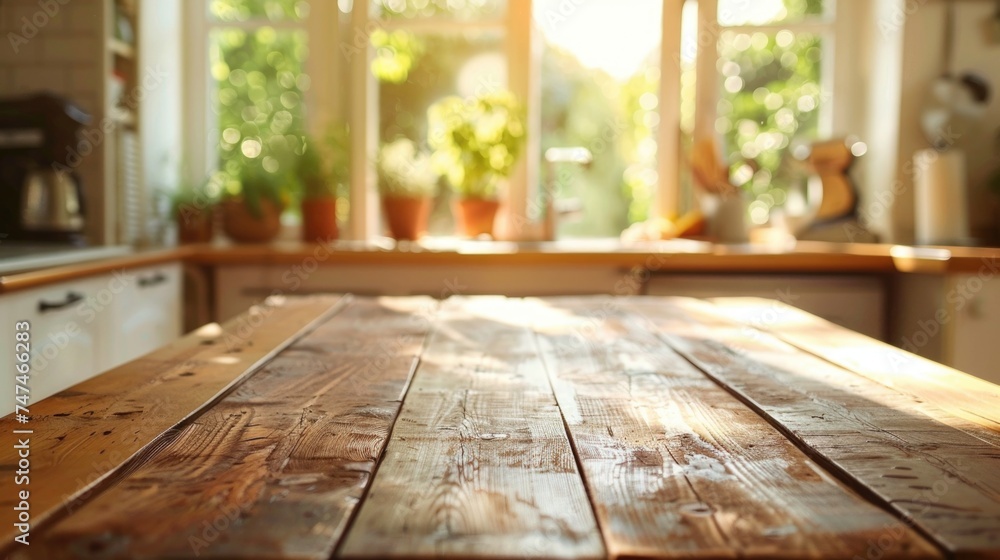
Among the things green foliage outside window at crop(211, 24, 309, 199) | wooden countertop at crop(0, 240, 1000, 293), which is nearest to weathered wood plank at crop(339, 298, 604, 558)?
wooden countertop at crop(0, 240, 1000, 293)

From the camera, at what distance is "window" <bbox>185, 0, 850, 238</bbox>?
3.79 m

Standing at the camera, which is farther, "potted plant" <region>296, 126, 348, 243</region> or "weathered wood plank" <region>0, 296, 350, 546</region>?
"potted plant" <region>296, 126, 348, 243</region>

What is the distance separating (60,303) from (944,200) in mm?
2830

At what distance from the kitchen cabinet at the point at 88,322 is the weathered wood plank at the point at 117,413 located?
755 mm

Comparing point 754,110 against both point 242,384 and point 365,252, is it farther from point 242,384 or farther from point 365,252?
point 242,384

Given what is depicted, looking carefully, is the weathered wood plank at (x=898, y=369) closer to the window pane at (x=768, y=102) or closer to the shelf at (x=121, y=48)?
the window pane at (x=768, y=102)

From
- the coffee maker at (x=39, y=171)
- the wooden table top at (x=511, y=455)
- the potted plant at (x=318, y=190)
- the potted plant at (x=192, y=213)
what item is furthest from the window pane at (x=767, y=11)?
the wooden table top at (x=511, y=455)

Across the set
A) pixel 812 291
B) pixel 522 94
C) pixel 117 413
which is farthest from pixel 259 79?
pixel 117 413

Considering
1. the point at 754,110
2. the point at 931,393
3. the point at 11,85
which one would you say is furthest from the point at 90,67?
the point at 931,393

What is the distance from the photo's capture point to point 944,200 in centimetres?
319

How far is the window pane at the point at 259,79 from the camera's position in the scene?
383 centimetres

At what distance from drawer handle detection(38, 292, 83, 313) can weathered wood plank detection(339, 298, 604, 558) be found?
4.43 feet

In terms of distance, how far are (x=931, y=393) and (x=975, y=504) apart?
0.48 metres

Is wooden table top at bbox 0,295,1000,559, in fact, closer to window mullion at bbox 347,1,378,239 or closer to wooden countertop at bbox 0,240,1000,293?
wooden countertop at bbox 0,240,1000,293
